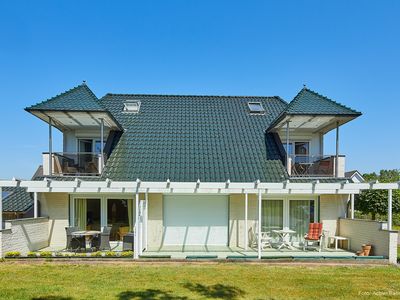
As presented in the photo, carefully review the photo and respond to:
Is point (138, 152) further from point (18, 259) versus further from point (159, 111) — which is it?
point (18, 259)

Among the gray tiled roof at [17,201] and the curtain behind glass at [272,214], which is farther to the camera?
the gray tiled roof at [17,201]

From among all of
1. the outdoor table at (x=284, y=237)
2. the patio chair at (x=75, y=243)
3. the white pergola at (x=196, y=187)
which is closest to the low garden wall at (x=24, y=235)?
the white pergola at (x=196, y=187)

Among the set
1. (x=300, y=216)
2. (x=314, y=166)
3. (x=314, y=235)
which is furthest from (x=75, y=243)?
(x=314, y=166)

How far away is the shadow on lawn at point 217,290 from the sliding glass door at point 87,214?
7.35 meters

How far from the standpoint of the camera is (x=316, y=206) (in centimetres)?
1480

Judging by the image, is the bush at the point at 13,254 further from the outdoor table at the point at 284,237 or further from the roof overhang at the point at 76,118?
the outdoor table at the point at 284,237

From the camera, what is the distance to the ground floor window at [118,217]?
47.3 feet

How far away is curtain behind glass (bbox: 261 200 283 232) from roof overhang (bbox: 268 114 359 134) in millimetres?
3763

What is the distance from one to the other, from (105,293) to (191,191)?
5519 mm

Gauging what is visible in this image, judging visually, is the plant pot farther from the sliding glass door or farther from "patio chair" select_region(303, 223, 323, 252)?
the sliding glass door

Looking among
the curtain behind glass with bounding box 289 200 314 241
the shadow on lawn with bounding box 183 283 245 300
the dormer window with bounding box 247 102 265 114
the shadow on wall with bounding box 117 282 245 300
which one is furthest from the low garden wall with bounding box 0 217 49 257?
the dormer window with bounding box 247 102 265 114

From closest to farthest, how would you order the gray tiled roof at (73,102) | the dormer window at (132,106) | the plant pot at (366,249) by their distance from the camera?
the plant pot at (366,249), the gray tiled roof at (73,102), the dormer window at (132,106)

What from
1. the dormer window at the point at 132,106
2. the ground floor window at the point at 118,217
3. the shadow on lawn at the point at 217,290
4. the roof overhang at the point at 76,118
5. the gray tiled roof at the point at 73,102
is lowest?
the shadow on lawn at the point at 217,290

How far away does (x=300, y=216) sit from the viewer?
1484 cm
